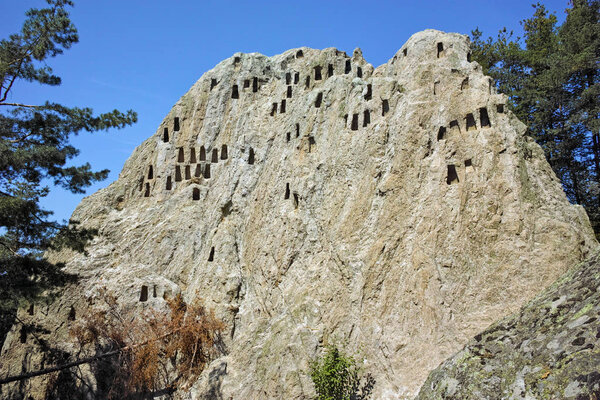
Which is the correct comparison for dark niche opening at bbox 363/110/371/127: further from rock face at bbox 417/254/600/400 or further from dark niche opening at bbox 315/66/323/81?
rock face at bbox 417/254/600/400

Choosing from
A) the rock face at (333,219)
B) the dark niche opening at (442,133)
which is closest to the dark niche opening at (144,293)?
the rock face at (333,219)

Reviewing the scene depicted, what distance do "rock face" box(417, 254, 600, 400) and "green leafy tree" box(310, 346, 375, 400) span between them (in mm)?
3408

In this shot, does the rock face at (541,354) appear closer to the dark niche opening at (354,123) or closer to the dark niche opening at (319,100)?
the dark niche opening at (354,123)

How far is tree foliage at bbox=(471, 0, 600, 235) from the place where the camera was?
25156mm

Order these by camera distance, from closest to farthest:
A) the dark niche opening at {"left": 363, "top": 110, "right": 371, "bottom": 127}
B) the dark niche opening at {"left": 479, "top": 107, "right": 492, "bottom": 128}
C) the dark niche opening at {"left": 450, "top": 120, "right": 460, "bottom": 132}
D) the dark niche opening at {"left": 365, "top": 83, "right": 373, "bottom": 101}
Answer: the dark niche opening at {"left": 479, "top": 107, "right": 492, "bottom": 128}, the dark niche opening at {"left": 450, "top": 120, "right": 460, "bottom": 132}, the dark niche opening at {"left": 363, "top": 110, "right": 371, "bottom": 127}, the dark niche opening at {"left": 365, "top": 83, "right": 373, "bottom": 101}

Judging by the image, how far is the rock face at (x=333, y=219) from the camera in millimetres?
15672

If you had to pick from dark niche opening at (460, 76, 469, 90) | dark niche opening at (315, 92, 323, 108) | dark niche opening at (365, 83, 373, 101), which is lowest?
dark niche opening at (460, 76, 469, 90)

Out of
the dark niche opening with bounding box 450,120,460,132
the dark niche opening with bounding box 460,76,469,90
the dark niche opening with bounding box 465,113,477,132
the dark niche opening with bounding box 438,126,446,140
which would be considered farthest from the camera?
the dark niche opening with bounding box 460,76,469,90

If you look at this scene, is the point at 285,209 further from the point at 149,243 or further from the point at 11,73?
the point at 11,73

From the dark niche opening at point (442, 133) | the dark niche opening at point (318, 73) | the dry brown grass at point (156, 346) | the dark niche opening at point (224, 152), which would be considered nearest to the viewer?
the dark niche opening at point (442, 133)

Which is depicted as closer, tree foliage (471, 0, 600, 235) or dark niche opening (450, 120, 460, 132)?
dark niche opening (450, 120, 460, 132)

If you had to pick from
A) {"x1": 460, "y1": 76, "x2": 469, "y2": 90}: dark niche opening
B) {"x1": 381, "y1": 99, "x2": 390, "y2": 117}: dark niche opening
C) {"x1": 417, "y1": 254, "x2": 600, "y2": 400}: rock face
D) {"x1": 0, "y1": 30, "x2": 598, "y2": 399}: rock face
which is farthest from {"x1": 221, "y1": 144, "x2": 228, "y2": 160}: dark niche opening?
{"x1": 417, "y1": 254, "x2": 600, "y2": 400}: rock face

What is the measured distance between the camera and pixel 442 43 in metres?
22.0

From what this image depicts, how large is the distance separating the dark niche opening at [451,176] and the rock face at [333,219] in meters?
0.16
